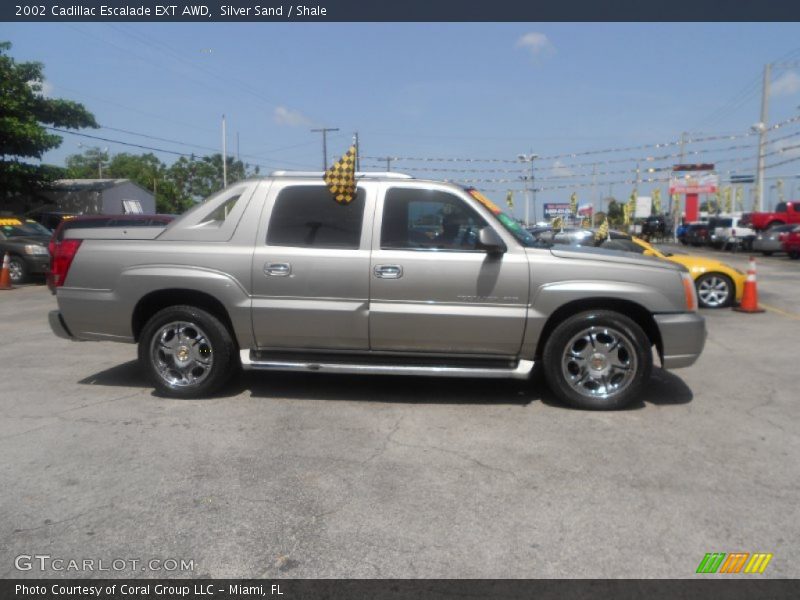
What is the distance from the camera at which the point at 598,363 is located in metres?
5.58

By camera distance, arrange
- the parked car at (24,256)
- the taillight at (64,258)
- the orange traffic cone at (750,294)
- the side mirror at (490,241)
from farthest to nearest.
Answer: the parked car at (24,256), the orange traffic cone at (750,294), the taillight at (64,258), the side mirror at (490,241)

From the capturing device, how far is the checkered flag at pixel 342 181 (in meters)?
5.71

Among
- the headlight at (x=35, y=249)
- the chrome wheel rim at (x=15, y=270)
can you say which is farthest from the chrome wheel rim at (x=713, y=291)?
the chrome wheel rim at (x=15, y=270)

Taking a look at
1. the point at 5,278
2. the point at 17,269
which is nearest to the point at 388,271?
the point at 5,278

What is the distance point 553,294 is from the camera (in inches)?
216

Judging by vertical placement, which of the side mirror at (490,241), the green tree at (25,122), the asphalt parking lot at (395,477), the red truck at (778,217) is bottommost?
the asphalt parking lot at (395,477)

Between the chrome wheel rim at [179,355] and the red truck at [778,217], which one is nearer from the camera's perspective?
the chrome wheel rim at [179,355]

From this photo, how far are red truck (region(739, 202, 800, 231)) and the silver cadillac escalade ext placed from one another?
34.0 meters

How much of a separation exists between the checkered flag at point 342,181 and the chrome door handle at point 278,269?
69cm

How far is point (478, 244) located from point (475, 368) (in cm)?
99

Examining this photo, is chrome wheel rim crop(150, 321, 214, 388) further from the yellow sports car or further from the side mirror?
the yellow sports car

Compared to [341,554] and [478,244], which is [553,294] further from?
[341,554]

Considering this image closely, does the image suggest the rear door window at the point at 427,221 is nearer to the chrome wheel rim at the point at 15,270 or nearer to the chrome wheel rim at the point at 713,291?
the chrome wheel rim at the point at 713,291
